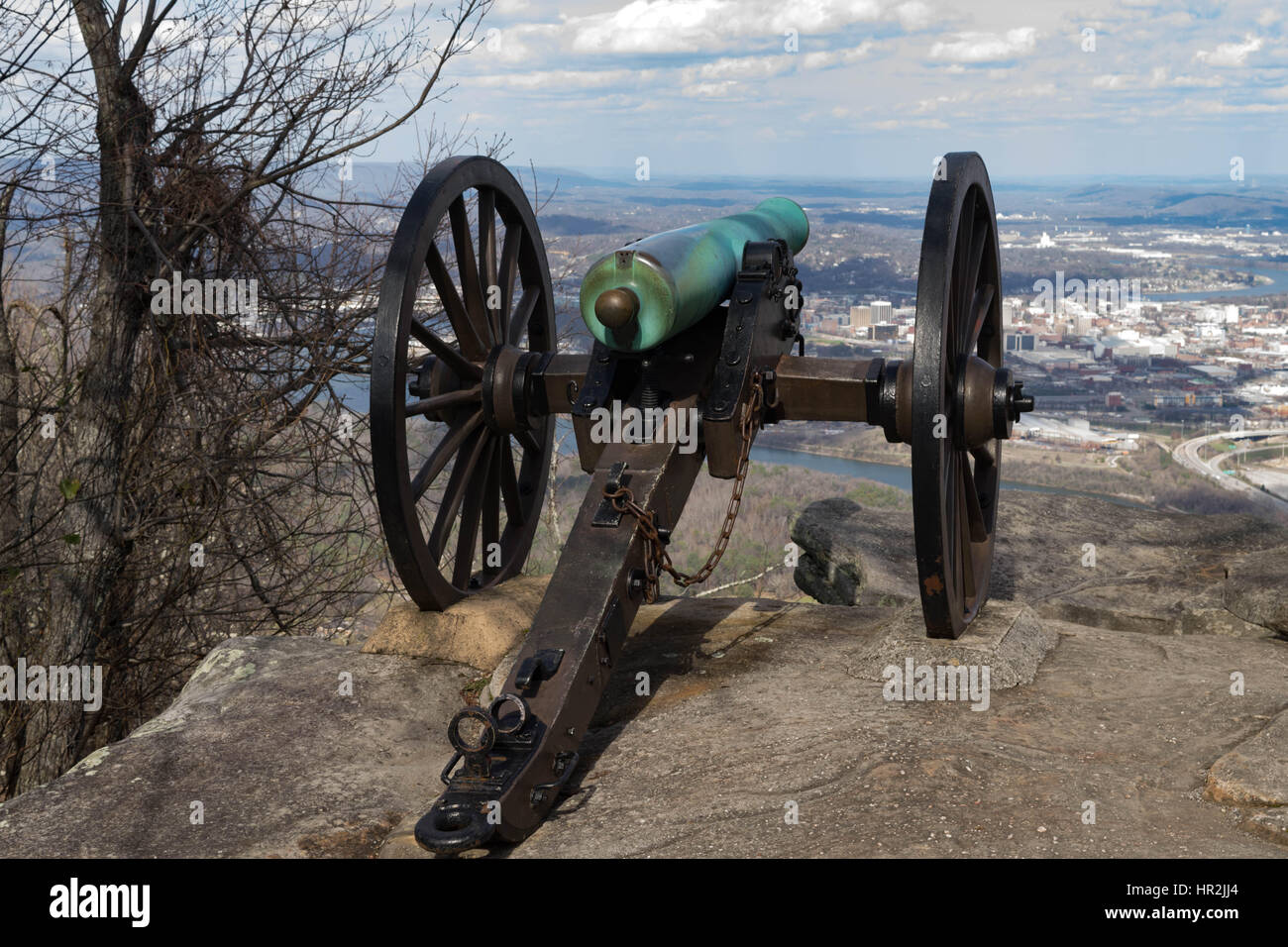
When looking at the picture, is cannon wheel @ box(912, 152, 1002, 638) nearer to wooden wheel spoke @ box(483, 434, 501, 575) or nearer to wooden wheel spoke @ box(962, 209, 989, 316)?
wooden wheel spoke @ box(962, 209, 989, 316)

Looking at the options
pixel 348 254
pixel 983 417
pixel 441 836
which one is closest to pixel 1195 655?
pixel 983 417

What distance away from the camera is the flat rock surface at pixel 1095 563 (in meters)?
6.30

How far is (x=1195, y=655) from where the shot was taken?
16.9 feet

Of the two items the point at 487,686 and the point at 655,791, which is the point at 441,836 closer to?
the point at 655,791

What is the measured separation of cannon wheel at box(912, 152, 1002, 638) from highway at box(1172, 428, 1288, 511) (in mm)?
17769

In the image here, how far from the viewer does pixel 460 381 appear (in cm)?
558

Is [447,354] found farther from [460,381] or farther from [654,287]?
[654,287]

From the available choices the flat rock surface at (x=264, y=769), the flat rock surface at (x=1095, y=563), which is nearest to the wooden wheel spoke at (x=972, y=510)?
the flat rock surface at (x=1095, y=563)

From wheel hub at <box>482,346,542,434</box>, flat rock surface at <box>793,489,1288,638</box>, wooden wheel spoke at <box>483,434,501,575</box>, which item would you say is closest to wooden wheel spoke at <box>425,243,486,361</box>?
wheel hub at <box>482,346,542,434</box>

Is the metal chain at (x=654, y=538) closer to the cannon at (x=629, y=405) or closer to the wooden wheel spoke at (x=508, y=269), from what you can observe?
the cannon at (x=629, y=405)

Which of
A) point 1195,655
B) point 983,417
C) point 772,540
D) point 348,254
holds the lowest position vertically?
point 772,540

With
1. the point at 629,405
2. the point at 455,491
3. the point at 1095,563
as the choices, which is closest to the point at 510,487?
the point at 455,491

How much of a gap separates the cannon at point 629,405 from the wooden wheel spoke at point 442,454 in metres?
0.01
